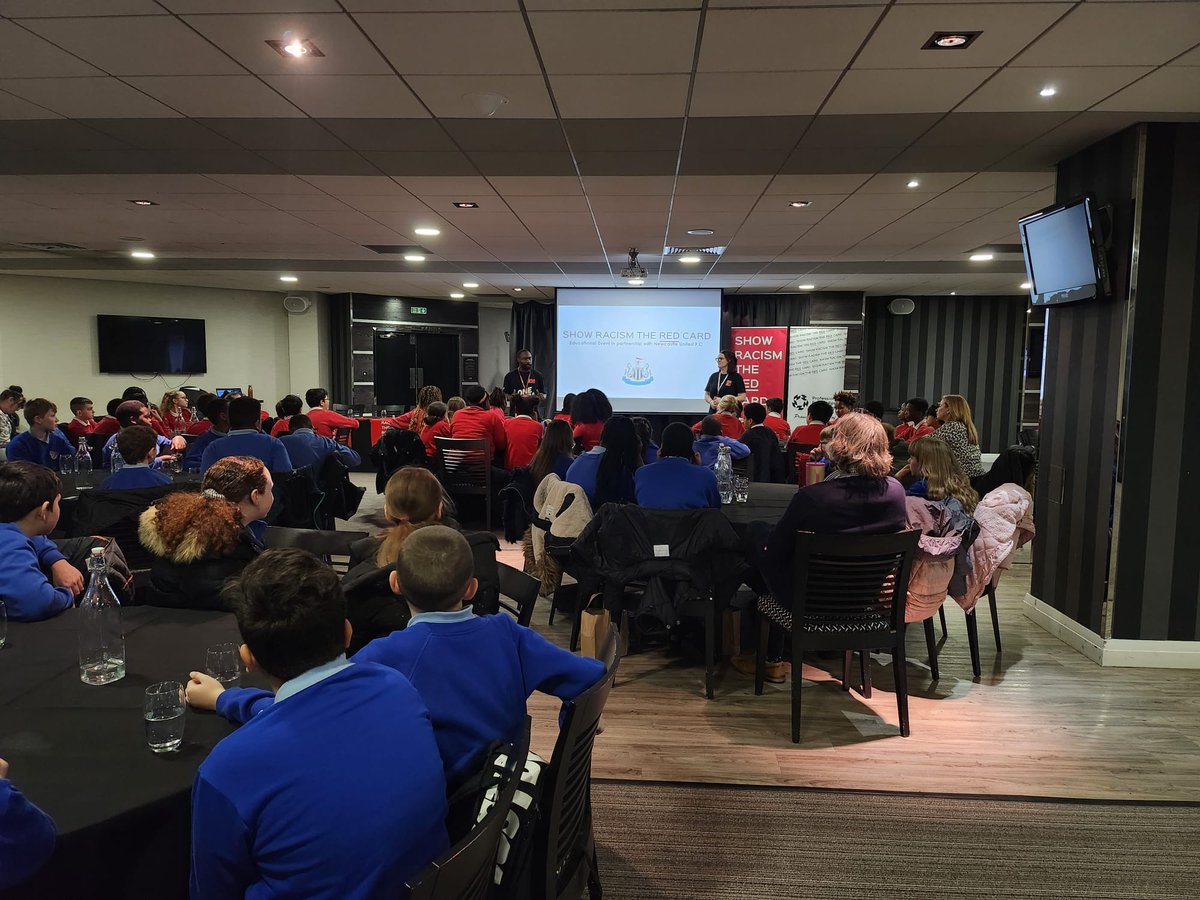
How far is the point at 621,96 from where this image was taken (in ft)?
11.5

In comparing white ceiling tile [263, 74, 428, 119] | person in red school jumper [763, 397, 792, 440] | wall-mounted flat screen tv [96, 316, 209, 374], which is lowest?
person in red school jumper [763, 397, 792, 440]

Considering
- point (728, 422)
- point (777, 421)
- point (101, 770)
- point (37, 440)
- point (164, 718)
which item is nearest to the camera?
point (101, 770)

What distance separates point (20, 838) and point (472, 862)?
654mm

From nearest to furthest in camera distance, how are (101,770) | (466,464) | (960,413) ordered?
(101,770)
(960,413)
(466,464)

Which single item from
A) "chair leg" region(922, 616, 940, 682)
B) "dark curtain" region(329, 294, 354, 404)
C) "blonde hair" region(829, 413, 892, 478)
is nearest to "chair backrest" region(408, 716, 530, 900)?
"blonde hair" region(829, 413, 892, 478)

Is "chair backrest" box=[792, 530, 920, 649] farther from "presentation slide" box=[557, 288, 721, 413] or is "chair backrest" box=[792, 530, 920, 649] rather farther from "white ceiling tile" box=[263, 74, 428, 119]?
"presentation slide" box=[557, 288, 721, 413]

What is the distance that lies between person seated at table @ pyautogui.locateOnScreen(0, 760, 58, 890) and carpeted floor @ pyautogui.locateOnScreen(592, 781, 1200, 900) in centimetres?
157

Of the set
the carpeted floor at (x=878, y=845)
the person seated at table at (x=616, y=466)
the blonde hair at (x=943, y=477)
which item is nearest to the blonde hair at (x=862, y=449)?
the blonde hair at (x=943, y=477)

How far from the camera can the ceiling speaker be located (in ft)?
43.0

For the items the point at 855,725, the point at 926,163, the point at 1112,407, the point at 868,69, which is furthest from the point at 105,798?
the point at 926,163

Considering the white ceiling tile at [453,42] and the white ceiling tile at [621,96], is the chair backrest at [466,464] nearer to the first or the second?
the white ceiling tile at [621,96]

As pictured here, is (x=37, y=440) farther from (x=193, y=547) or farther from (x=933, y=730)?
(x=933, y=730)

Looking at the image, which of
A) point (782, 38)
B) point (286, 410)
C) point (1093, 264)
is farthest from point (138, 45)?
point (1093, 264)

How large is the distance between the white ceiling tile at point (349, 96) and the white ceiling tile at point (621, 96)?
732mm
